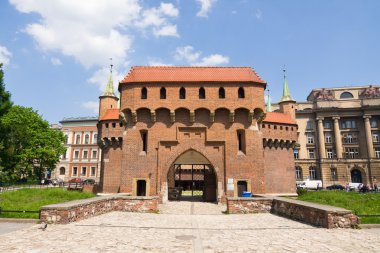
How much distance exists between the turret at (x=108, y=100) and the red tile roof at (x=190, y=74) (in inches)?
295

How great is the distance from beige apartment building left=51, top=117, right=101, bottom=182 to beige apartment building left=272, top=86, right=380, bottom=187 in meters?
41.4

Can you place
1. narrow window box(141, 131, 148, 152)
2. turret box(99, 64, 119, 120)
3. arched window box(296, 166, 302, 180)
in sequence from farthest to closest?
arched window box(296, 166, 302, 180)
turret box(99, 64, 119, 120)
narrow window box(141, 131, 148, 152)

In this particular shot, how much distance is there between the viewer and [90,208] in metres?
13.0

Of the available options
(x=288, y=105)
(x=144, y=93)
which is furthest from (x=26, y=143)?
(x=288, y=105)

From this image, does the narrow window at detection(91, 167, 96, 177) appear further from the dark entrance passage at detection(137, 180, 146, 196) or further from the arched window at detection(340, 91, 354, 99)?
the arched window at detection(340, 91, 354, 99)

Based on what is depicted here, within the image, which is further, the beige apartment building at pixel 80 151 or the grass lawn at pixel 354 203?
the beige apartment building at pixel 80 151

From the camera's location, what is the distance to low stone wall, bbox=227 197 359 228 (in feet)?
33.7

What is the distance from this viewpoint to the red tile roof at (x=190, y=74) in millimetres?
22969

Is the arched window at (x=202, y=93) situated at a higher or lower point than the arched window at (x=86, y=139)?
lower

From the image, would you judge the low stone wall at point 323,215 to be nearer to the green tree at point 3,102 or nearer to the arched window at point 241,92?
the arched window at point 241,92

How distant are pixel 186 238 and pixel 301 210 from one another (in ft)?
20.3

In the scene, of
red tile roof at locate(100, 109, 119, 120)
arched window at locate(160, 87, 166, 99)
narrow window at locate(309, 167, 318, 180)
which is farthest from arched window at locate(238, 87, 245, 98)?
narrow window at locate(309, 167, 318, 180)

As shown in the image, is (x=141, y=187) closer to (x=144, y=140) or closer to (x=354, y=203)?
(x=144, y=140)

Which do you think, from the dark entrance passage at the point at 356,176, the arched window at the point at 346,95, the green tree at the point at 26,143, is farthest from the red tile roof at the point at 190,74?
the arched window at the point at 346,95
